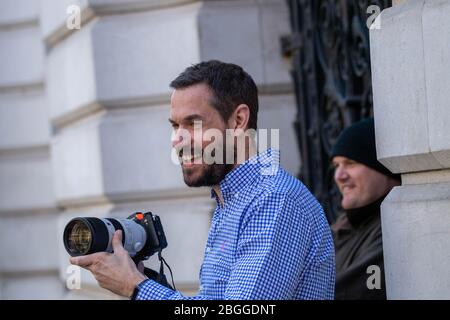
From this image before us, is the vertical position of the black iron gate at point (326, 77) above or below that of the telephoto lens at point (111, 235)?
above

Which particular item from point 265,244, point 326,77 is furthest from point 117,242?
point 326,77

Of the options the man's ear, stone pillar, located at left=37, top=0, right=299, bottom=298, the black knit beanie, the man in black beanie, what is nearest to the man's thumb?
the man's ear

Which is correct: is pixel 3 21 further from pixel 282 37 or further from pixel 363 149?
pixel 363 149

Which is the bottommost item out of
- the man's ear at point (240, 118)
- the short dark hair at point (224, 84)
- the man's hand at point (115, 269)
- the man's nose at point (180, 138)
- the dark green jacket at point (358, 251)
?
the dark green jacket at point (358, 251)

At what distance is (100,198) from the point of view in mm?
6496

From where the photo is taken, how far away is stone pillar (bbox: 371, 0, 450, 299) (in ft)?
11.0

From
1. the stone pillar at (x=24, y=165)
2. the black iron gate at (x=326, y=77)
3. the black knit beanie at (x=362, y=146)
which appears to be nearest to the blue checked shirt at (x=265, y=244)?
the black knit beanie at (x=362, y=146)

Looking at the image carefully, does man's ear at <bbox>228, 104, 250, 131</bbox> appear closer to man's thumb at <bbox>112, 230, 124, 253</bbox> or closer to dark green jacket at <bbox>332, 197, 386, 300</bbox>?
man's thumb at <bbox>112, 230, 124, 253</bbox>

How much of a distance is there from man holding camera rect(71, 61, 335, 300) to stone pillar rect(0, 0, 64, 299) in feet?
15.6

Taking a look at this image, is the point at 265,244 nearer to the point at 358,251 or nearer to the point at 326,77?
the point at 358,251

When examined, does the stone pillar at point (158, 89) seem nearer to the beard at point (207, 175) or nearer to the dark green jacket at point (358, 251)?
A: the dark green jacket at point (358, 251)

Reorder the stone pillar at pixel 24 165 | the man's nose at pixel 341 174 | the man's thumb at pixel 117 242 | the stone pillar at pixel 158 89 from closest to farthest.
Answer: the man's thumb at pixel 117 242 < the man's nose at pixel 341 174 < the stone pillar at pixel 158 89 < the stone pillar at pixel 24 165

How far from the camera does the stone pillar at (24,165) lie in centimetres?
804

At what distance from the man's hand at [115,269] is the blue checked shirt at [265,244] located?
4cm
